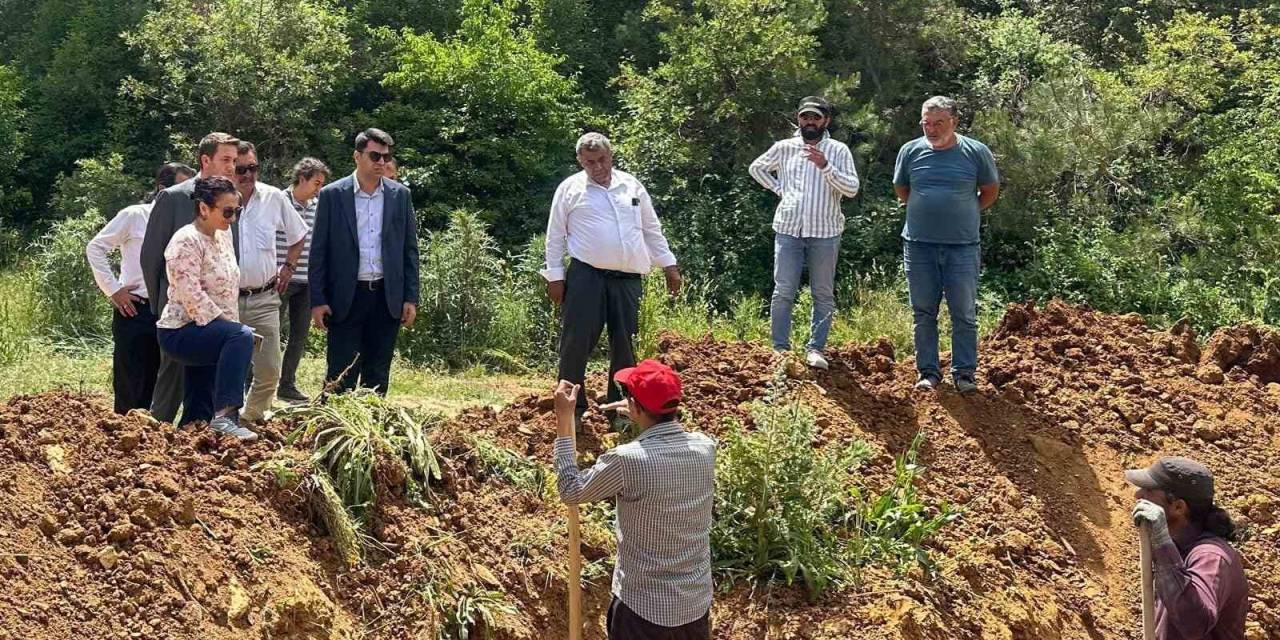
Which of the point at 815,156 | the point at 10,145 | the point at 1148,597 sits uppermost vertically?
the point at 815,156

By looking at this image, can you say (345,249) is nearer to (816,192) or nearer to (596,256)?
(596,256)

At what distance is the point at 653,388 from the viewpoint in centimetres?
466

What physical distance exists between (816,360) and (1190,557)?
371 cm

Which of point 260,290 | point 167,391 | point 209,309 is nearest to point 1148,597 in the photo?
point 209,309

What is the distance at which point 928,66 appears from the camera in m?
16.7

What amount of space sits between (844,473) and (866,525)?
0.28 metres

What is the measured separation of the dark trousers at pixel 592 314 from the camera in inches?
283

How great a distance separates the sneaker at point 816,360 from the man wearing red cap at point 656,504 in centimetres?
336

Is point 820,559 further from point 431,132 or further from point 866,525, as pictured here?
point 431,132

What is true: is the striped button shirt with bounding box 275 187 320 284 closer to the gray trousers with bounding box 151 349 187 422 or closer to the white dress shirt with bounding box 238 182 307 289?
the white dress shirt with bounding box 238 182 307 289

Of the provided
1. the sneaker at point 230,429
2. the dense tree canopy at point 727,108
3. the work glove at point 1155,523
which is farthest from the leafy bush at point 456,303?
the work glove at point 1155,523

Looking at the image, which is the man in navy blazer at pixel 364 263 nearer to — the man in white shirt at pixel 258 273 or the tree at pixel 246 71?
the man in white shirt at pixel 258 273

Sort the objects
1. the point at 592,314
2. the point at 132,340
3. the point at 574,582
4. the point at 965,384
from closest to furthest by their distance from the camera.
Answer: the point at 574,582 → the point at 132,340 → the point at 592,314 → the point at 965,384

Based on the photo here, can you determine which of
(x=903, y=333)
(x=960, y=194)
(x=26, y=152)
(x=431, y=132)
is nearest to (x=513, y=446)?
(x=960, y=194)
